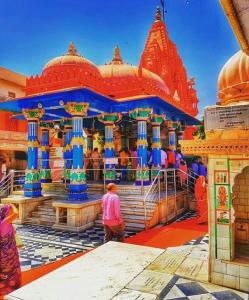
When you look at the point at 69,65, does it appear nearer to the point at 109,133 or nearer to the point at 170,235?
the point at 109,133

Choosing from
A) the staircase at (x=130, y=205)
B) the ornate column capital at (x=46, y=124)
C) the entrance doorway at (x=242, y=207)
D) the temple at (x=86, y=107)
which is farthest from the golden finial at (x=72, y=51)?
the entrance doorway at (x=242, y=207)

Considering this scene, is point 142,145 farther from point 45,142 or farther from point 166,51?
point 166,51

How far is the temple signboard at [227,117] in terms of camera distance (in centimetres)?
335

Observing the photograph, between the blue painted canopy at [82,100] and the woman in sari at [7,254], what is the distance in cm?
568

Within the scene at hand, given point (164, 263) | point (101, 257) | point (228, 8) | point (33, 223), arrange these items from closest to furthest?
point (228, 8) < point (164, 263) < point (101, 257) < point (33, 223)

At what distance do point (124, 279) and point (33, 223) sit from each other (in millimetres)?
6431

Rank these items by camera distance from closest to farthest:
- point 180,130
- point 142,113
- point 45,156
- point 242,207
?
point 242,207 < point 142,113 < point 45,156 < point 180,130

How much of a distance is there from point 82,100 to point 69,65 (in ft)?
5.62

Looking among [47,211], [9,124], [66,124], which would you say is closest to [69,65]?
[66,124]

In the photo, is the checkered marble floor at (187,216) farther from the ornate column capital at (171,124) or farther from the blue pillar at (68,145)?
the blue pillar at (68,145)

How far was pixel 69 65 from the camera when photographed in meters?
9.84

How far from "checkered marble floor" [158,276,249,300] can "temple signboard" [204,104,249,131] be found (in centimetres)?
211

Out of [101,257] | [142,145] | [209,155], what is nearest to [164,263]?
[101,257]

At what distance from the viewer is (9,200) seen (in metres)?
9.55
